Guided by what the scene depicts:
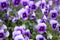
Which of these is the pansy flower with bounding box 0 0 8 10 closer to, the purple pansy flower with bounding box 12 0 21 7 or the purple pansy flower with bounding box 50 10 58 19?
the purple pansy flower with bounding box 12 0 21 7

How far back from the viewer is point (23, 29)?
1.41 m

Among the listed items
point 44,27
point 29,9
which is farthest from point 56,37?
point 29,9

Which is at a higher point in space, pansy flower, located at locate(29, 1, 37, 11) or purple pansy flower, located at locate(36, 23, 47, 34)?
pansy flower, located at locate(29, 1, 37, 11)

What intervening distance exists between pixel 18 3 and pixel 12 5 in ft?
0.18

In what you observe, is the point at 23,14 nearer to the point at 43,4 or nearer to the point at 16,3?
the point at 16,3

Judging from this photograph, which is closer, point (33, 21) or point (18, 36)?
point (18, 36)

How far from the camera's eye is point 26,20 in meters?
1.48

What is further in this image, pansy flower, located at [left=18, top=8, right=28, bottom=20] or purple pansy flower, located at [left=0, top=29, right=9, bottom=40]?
pansy flower, located at [left=18, top=8, right=28, bottom=20]

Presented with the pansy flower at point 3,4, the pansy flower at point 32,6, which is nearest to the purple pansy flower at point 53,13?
the pansy flower at point 32,6

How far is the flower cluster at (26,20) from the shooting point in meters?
1.38

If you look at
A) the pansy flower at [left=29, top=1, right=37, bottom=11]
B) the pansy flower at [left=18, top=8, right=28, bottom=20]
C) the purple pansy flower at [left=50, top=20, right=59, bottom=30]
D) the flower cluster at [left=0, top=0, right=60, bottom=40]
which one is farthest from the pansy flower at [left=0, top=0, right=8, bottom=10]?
the purple pansy flower at [left=50, top=20, right=59, bottom=30]

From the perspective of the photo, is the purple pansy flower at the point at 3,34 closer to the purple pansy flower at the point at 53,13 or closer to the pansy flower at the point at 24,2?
the pansy flower at the point at 24,2

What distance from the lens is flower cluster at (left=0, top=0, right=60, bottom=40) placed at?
4.52 feet

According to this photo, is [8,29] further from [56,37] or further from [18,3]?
[56,37]
